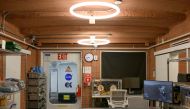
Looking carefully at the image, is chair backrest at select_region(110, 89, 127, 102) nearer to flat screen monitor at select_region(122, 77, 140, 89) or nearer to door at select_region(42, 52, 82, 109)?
flat screen monitor at select_region(122, 77, 140, 89)

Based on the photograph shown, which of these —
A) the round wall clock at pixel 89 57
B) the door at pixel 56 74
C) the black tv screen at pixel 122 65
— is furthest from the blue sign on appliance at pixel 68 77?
the black tv screen at pixel 122 65

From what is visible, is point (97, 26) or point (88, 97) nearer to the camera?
point (97, 26)

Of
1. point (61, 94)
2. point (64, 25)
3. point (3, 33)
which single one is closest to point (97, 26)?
point (64, 25)

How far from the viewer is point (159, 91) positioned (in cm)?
428

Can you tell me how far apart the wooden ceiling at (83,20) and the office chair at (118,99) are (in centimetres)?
146

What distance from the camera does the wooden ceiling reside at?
3.66m

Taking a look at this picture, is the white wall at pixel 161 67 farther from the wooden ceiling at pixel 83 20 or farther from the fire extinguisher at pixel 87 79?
the fire extinguisher at pixel 87 79

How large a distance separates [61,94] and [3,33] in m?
3.99

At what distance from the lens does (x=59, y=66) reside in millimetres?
8219

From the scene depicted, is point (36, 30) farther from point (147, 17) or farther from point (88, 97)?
point (88, 97)

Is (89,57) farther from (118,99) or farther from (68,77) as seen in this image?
(118,99)

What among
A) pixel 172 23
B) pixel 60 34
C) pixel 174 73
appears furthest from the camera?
pixel 60 34

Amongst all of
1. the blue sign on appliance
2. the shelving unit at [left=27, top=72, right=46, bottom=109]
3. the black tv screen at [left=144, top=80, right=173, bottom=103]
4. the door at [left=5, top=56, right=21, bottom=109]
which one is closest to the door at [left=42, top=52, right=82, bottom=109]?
the blue sign on appliance

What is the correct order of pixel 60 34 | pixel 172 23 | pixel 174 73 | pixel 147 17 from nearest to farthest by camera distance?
pixel 147 17 < pixel 172 23 < pixel 174 73 < pixel 60 34
